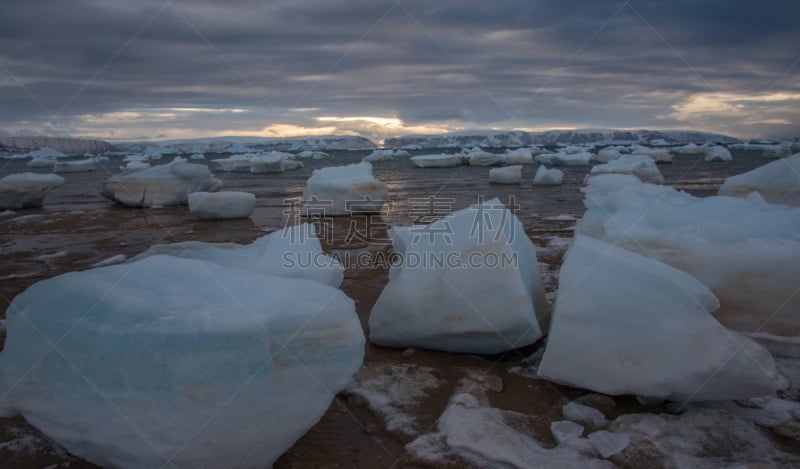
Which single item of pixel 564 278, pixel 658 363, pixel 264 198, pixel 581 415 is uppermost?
pixel 564 278

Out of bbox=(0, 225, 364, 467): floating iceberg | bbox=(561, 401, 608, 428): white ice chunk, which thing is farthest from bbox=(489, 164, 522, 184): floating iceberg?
bbox=(0, 225, 364, 467): floating iceberg

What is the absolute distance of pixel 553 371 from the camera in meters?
2.85

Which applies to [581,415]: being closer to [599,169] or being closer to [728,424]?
Result: [728,424]

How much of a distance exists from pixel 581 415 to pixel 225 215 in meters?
7.84

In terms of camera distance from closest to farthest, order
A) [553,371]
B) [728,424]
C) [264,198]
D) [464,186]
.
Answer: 1. [728,424]
2. [553,371]
3. [264,198]
4. [464,186]

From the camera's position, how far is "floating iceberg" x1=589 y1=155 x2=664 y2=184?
1561 cm

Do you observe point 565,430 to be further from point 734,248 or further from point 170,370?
point 734,248

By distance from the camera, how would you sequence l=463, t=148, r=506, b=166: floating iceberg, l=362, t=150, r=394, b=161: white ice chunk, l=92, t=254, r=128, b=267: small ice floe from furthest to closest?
l=362, t=150, r=394, b=161: white ice chunk, l=463, t=148, r=506, b=166: floating iceberg, l=92, t=254, r=128, b=267: small ice floe

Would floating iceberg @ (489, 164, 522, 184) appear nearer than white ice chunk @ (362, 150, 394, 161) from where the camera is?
Yes

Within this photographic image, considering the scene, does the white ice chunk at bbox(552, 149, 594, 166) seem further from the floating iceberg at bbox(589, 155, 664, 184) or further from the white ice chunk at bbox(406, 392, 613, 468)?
the white ice chunk at bbox(406, 392, 613, 468)

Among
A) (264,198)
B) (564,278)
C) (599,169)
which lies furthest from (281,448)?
(599,169)

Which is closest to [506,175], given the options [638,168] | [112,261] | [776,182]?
[638,168]

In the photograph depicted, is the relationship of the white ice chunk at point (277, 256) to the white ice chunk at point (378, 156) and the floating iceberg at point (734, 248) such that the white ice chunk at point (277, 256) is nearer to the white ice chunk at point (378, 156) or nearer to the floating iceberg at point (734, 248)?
the floating iceberg at point (734, 248)

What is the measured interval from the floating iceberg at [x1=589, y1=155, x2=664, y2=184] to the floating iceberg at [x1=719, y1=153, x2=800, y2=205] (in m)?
9.40
